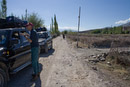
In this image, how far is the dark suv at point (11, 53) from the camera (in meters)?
2.82

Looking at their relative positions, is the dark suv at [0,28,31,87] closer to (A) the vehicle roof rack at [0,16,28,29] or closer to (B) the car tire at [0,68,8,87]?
(B) the car tire at [0,68,8,87]

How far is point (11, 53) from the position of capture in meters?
3.21

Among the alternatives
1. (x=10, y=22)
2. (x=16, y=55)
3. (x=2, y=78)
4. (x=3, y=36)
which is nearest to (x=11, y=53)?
(x=16, y=55)

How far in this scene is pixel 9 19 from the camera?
4.46 meters

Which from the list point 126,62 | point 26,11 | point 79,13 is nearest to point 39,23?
point 26,11

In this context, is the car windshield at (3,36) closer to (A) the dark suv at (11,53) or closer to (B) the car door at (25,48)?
(A) the dark suv at (11,53)

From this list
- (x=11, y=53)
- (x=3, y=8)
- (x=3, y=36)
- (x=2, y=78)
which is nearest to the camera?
(x=2, y=78)

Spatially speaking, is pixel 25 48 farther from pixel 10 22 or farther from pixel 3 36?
pixel 10 22

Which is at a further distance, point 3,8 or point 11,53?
point 3,8

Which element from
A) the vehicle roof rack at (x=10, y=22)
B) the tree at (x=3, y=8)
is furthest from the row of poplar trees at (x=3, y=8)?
the vehicle roof rack at (x=10, y=22)

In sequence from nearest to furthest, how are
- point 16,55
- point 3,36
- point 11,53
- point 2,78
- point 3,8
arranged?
point 2,78 < point 11,53 < point 3,36 < point 16,55 < point 3,8

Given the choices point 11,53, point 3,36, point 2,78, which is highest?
point 3,36

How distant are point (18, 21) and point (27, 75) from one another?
8.49 feet

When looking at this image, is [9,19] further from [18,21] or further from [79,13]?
[79,13]
